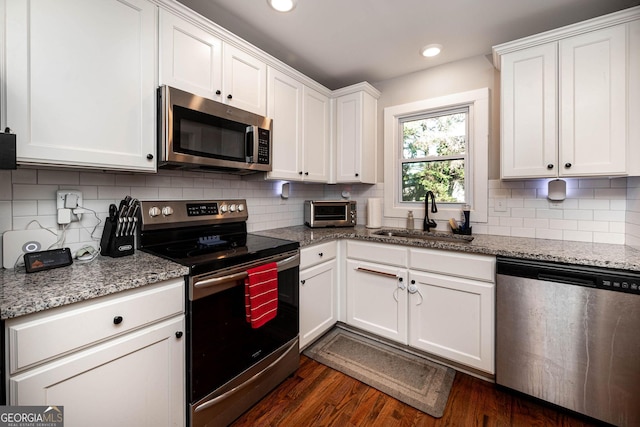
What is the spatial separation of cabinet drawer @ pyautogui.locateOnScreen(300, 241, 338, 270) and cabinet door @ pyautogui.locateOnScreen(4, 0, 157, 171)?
1114mm

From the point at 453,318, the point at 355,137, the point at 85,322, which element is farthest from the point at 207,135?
the point at 453,318

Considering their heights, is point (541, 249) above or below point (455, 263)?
above

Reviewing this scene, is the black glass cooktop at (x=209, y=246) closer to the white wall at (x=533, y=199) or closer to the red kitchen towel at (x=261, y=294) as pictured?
the red kitchen towel at (x=261, y=294)

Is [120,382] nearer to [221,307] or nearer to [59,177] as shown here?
[221,307]

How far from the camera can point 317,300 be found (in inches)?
86.7

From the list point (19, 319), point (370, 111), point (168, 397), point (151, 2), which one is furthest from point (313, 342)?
point (151, 2)

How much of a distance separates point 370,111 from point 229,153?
1633mm

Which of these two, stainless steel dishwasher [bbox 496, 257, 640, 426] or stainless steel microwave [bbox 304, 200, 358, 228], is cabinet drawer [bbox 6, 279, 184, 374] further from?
stainless steel dishwasher [bbox 496, 257, 640, 426]

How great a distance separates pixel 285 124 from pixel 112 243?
149cm

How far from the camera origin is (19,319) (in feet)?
2.84

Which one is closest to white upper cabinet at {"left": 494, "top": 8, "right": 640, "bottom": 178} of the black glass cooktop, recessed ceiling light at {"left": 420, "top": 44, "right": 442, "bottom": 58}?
recessed ceiling light at {"left": 420, "top": 44, "right": 442, "bottom": 58}

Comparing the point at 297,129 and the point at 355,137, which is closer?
the point at 297,129

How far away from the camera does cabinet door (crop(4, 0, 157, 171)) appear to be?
1093mm

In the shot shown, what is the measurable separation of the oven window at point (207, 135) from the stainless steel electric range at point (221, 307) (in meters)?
0.41
